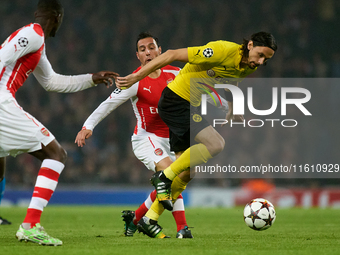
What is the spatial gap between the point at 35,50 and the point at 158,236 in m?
2.26

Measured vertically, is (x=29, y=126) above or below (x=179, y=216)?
above

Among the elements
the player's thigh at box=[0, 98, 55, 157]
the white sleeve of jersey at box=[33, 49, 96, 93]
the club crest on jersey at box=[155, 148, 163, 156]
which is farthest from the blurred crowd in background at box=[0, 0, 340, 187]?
the player's thigh at box=[0, 98, 55, 157]

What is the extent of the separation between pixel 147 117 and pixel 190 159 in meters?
1.29

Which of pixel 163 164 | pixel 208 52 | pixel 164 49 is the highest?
pixel 164 49

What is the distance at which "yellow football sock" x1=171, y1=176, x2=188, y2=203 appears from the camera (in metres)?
5.09

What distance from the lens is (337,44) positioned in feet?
56.0

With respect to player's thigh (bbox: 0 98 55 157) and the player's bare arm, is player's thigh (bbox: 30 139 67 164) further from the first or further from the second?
the player's bare arm

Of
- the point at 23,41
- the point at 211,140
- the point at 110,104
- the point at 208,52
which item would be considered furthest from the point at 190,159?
the point at 23,41

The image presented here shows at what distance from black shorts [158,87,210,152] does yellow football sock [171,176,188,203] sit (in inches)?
14.2

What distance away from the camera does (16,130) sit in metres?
4.04

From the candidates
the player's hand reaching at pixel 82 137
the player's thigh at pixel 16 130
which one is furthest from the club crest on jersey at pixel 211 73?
the player's thigh at pixel 16 130

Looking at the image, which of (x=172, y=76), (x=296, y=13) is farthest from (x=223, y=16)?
(x=172, y=76)

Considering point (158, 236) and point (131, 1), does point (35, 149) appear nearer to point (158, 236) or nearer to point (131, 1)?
point (158, 236)

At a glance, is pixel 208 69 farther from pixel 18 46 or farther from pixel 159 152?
pixel 18 46
